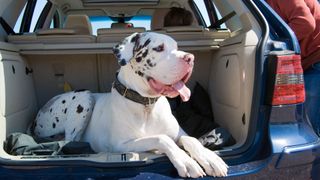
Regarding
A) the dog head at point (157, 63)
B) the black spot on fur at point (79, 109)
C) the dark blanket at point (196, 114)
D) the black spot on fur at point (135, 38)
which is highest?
the black spot on fur at point (135, 38)

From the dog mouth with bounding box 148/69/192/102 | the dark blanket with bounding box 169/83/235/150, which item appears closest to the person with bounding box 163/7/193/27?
the dark blanket with bounding box 169/83/235/150

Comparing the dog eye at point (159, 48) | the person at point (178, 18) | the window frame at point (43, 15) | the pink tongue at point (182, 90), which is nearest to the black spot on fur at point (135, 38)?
the dog eye at point (159, 48)

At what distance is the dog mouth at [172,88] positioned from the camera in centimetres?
240

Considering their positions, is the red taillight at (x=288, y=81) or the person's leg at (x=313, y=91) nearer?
the red taillight at (x=288, y=81)

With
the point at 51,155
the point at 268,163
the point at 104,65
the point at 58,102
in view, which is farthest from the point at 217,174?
the point at 104,65

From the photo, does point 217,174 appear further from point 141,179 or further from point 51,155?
point 51,155

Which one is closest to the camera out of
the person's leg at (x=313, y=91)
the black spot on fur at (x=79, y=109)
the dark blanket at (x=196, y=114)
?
the black spot on fur at (x=79, y=109)

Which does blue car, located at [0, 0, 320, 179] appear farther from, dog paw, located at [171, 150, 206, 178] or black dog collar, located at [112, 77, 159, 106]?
black dog collar, located at [112, 77, 159, 106]

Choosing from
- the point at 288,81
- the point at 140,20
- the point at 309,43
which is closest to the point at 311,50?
the point at 309,43

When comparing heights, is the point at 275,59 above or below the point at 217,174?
above

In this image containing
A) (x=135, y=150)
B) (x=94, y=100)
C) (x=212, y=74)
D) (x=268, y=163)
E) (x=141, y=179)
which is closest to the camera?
(x=141, y=179)

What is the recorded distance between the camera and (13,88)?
Result: 9.03ft

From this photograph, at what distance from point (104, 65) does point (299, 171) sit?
1.95 metres

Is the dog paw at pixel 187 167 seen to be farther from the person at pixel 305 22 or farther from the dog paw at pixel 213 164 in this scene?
the person at pixel 305 22
